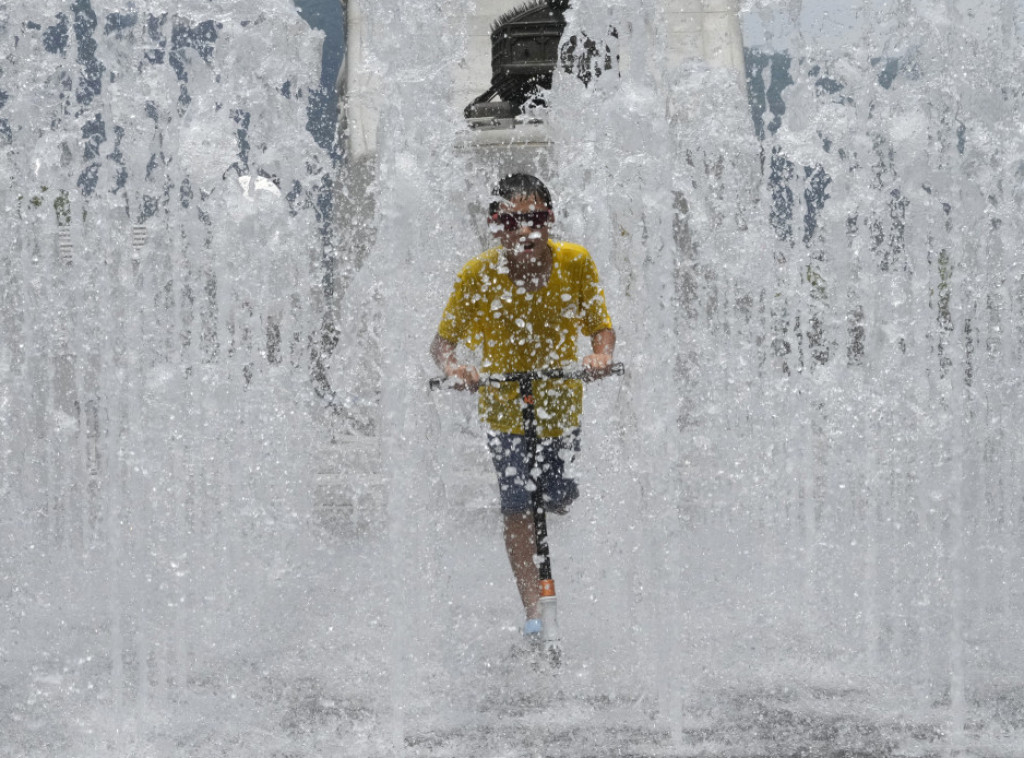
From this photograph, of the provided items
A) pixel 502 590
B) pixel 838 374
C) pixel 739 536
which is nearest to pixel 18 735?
pixel 502 590

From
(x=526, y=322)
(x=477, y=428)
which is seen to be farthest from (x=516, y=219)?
(x=477, y=428)

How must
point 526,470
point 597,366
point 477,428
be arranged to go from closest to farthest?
A: point 597,366
point 526,470
point 477,428

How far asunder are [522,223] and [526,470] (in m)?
0.71

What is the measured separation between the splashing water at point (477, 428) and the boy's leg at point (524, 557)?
0.65 feet

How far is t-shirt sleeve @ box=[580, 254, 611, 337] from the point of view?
3.95 metres

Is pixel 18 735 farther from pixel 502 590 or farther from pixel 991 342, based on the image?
pixel 991 342

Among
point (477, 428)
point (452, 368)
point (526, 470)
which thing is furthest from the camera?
point (477, 428)

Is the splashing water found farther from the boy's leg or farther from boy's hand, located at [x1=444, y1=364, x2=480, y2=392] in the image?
boy's hand, located at [x1=444, y1=364, x2=480, y2=392]

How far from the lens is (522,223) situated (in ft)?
12.4

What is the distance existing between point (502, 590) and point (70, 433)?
4.57 meters

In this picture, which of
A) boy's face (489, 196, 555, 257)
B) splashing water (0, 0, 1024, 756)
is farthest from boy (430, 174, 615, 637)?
splashing water (0, 0, 1024, 756)

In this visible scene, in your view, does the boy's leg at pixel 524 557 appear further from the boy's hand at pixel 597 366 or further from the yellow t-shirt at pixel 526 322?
the boy's hand at pixel 597 366

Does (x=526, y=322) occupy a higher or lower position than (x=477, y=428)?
higher

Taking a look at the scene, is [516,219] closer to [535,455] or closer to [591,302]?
[591,302]
